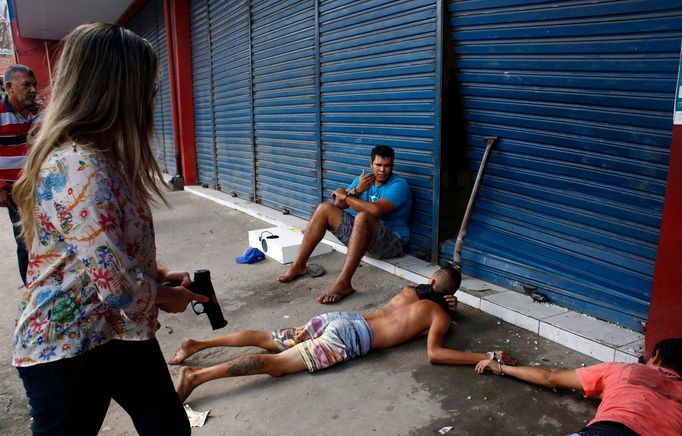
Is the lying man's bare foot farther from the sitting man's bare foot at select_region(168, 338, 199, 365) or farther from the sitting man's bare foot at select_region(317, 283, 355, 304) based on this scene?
the sitting man's bare foot at select_region(317, 283, 355, 304)

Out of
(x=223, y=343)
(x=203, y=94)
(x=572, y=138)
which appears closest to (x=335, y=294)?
(x=223, y=343)

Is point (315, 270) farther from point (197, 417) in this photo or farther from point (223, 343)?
point (197, 417)

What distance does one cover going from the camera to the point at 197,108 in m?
10.8

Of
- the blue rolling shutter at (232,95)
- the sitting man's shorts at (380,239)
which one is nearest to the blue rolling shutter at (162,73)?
the blue rolling shutter at (232,95)

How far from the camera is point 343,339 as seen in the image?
3227mm

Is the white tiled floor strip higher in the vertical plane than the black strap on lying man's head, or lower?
lower

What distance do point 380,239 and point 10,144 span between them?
3.13 m

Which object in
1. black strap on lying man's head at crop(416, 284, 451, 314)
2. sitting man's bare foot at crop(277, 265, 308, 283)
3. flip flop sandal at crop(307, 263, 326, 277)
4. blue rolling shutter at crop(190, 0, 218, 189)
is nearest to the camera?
black strap on lying man's head at crop(416, 284, 451, 314)

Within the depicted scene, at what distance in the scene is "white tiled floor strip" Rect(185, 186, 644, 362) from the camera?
318 cm

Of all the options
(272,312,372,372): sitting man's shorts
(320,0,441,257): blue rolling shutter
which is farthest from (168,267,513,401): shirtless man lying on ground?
(320,0,441,257): blue rolling shutter

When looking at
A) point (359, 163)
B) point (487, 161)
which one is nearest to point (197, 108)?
point (359, 163)

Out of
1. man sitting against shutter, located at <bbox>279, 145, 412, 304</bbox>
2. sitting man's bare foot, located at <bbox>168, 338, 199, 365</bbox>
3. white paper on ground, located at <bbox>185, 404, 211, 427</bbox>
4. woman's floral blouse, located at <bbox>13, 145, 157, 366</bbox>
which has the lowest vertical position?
white paper on ground, located at <bbox>185, 404, 211, 427</bbox>

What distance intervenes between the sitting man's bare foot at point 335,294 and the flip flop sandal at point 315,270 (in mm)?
562

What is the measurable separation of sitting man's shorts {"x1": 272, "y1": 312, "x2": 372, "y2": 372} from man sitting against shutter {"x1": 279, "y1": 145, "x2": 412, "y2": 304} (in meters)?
1.42
